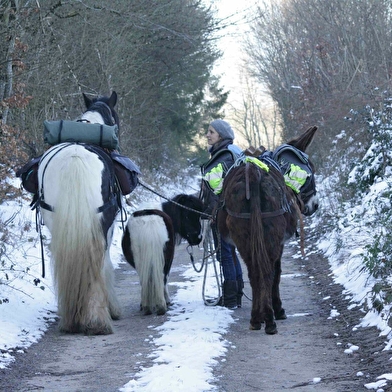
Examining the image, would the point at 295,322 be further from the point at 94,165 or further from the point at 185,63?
the point at 185,63

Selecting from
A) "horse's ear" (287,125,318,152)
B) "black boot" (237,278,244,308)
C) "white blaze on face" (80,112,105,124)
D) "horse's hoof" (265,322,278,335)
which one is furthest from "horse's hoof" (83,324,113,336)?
"horse's ear" (287,125,318,152)

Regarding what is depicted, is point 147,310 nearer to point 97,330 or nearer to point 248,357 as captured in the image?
point 97,330

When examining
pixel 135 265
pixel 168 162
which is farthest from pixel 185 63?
pixel 135 265

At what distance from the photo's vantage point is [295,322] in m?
7.88

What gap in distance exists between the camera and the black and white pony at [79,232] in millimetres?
7473

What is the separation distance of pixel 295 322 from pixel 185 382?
284 cm

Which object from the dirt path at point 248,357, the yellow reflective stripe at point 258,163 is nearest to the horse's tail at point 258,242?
the yellow reflective stripe at point 258,163

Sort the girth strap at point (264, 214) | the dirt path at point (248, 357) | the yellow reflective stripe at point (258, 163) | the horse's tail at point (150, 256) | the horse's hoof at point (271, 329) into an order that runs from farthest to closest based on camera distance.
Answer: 1. the horse's tail at point (150, 256)
2. the yellow reflective stripe at point (258, 163)
3. the girth strap at point (264, 214)
4. the horse's hoof at point (271, 329)
5. the dirt path at point (248, 357)

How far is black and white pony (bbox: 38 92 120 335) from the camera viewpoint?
7.47 meters

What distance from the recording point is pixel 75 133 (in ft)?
26.9

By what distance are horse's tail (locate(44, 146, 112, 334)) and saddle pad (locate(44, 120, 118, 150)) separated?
1.89 feet

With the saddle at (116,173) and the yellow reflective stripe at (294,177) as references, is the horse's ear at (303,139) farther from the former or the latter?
the saddle at (116,173)

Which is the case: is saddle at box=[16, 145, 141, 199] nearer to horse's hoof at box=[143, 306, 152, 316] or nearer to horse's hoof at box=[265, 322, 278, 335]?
horse's hoof at box=[143, 306, 152, 316]

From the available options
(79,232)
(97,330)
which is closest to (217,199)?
(79,232)
